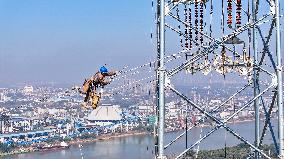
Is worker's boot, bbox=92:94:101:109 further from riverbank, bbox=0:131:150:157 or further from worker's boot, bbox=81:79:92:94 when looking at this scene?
riverbank, bbox=0:131:150:157

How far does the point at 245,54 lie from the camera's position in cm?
201

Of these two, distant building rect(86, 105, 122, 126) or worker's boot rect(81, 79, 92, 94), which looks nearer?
worker's boot rect(81, 79, 92, 94)

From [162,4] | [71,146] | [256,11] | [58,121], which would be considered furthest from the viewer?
[58,121]

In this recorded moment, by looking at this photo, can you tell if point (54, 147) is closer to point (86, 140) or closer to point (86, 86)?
point (86, 140)

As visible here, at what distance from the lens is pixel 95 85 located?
69.2 inches

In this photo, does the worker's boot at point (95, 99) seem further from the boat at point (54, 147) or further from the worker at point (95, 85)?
the boat at point (54, 147)

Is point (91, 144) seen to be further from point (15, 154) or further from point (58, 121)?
point (58, 121)

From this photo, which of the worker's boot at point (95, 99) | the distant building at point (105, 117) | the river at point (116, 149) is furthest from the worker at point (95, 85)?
the distant building at point (105, 117)

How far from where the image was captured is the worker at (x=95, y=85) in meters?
1.73

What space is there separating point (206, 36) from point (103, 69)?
0.36m

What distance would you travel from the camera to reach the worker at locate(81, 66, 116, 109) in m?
1.73

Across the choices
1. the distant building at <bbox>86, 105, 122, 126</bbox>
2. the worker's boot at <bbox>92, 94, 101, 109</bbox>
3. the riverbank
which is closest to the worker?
the worker's boot at <bbox>92, 94, 101, 109</bbox>

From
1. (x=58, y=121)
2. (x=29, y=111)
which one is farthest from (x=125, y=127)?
(x=29, y=111)

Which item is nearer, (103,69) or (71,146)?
(103,69)
